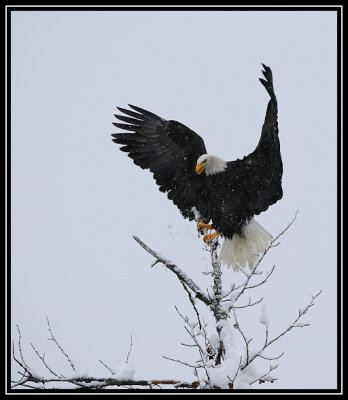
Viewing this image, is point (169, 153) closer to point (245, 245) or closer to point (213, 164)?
point (213, 164)

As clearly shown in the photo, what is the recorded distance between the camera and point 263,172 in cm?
539

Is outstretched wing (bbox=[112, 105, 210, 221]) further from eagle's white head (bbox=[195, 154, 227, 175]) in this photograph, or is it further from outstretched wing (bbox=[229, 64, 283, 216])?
outstretched wing (bbox=[229, 64, 283, 216])

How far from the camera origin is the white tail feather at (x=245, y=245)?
218 inches

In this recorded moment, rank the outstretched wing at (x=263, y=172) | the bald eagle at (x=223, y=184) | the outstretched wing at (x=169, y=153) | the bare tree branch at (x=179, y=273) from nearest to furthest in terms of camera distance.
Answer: the bare tree branch at (x=179, y=273) < the outstretched wing at (x=263, y=172) < the bald eagle at (x=223, y=184) < the outstretched wing at (x=169, y=153)

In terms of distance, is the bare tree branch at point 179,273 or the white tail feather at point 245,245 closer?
the bare tree branch at point 179,273

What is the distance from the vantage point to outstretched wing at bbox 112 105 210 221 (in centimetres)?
568

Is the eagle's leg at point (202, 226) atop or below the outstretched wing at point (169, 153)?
below

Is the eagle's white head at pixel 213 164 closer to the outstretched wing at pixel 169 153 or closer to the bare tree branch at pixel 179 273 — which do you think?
the outstretched wing at pixel 169 153

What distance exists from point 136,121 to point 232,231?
1672 mm

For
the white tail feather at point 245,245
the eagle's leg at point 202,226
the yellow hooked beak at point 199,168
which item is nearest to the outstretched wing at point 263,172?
the white tail feather at point 245,245
